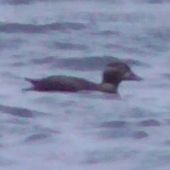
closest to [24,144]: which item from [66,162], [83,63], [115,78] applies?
[66,162]

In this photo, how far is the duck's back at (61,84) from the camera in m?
15.0

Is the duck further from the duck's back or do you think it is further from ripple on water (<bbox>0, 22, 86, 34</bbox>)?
ripple on water (<bbox>0, 22, 86, 34</bbox>)

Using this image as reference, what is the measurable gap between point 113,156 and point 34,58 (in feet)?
19.3

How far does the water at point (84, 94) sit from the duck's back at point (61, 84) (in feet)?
0.28

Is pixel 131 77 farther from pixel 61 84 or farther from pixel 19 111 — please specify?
pixel 19 111

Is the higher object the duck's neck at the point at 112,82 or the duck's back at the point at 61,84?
the duck's back at the point at 61,84

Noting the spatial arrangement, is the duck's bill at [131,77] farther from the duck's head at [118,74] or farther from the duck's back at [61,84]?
the duck's back at [61,84]

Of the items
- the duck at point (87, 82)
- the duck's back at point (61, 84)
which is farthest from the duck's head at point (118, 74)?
the duck's back at point (61, 84)

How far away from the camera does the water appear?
485 inches

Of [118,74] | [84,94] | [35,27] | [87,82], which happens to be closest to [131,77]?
[118,74]

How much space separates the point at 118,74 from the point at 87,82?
64 centimetres

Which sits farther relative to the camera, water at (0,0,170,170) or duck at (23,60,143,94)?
duck at (23,60,143,94)

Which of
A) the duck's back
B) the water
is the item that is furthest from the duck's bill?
the duck's back

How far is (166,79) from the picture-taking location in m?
16.5
